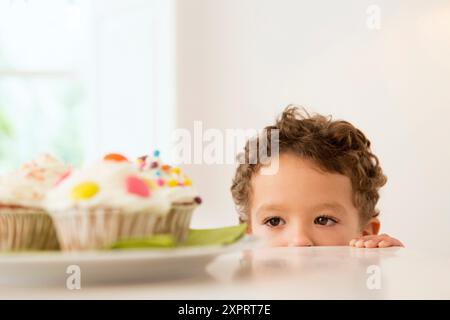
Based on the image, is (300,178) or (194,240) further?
(300,178)

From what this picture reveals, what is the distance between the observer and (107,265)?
0.56 m

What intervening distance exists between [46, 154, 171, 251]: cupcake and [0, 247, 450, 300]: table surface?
1.7 inches

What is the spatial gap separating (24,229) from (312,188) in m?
1.03

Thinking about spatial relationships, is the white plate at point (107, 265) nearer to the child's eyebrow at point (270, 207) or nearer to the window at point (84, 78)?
the child's eyebrow at point (270, 207)

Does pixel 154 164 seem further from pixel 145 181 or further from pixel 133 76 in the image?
pixel 133 76

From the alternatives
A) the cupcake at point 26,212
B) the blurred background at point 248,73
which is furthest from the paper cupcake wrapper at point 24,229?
the blurred background at point 248,73

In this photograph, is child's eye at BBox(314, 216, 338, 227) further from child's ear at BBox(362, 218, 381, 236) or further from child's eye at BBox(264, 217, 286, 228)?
child's ear at BBox(362, 218, 381, 236)

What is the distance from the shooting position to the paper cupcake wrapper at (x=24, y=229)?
2.02 feet

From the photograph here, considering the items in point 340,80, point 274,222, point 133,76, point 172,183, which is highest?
point 133,76

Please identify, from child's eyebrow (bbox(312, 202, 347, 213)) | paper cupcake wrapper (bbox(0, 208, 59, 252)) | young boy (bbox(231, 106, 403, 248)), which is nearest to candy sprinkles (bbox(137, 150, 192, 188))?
paper cupcake wrapper (bbox(0, 208, 59, 252))

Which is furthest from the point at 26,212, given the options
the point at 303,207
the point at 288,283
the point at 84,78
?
the point at 84,78

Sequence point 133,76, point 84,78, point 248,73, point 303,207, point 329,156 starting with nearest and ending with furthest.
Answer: point 303,207 → point 329,156 → point 248,73 → point 133,76 → point 84,78

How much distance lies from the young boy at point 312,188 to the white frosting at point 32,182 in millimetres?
825

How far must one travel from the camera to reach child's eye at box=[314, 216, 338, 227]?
1547 millimetres
